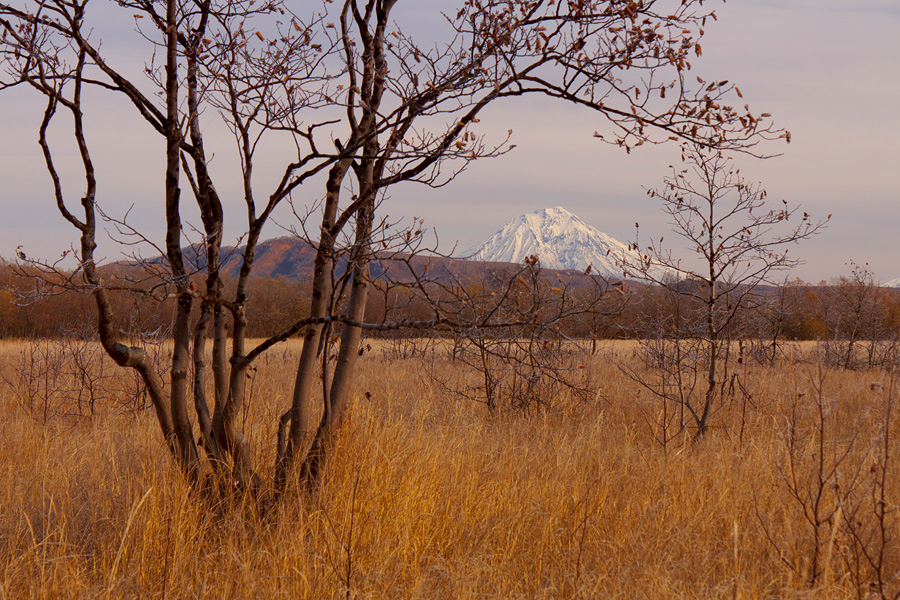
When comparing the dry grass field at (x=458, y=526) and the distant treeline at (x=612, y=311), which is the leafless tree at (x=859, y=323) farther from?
the dry grass field at (x=458, y=526)

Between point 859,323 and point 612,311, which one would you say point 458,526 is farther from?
point 859,323

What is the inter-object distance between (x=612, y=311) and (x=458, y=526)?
1.54m

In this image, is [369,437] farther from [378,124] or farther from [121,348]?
[378,124]

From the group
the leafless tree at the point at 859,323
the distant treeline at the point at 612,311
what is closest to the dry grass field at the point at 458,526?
the distant treeline at the point at 612,311

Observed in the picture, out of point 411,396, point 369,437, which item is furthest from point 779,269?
point 411,396

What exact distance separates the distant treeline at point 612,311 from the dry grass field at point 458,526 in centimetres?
97

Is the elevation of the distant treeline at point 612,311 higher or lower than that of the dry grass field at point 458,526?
higher

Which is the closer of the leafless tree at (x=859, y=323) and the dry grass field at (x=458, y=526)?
the dry grass field at (x=458, y=526)

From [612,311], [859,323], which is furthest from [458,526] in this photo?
[859,323]

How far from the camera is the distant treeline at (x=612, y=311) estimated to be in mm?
2960

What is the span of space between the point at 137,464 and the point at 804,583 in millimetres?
4153

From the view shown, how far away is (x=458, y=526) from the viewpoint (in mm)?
3432

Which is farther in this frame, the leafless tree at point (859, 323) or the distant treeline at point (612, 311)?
the leafless tree at point (859, 323)

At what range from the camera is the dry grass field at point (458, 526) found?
2.73m
